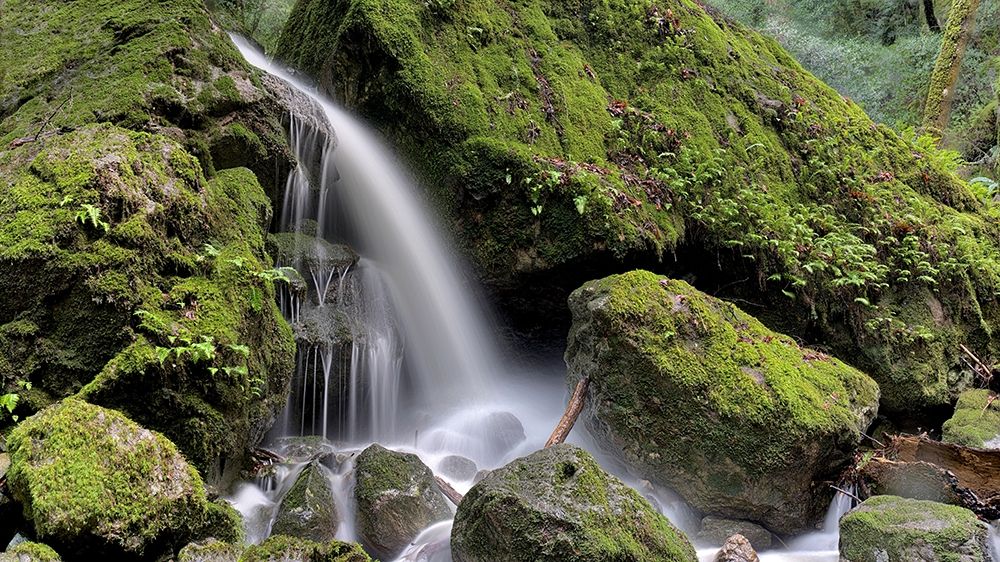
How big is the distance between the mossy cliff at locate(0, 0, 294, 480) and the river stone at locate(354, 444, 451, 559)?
2.87 ft

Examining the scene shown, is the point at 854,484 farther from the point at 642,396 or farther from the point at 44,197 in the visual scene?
the point at 44,197

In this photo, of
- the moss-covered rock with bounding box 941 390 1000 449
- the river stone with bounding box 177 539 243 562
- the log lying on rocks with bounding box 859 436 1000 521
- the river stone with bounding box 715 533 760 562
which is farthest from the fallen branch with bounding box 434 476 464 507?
the moss-covered rock with bounding box 941 390 1000 449

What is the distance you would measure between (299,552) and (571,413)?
3080mm

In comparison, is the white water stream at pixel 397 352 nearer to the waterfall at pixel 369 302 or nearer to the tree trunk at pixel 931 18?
the waterfall at pixel 369 302

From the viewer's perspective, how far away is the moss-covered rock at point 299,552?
2.78 metres

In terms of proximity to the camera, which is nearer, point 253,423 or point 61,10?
point 253,423

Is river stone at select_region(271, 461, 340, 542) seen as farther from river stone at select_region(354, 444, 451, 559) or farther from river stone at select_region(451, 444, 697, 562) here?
river stone at select_region(451, 444, 697, 562)

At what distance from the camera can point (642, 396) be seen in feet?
17.2

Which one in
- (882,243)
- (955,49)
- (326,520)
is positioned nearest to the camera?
(326,520)

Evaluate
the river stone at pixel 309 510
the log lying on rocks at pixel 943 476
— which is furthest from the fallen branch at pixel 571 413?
the log lying on rocks at pixel 943 476

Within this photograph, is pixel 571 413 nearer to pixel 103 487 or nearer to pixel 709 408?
pixel 709 408

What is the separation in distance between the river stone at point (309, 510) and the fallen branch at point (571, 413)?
76.0 inches

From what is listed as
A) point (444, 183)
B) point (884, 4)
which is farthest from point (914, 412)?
point (884, 4)

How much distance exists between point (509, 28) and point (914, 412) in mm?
6495
